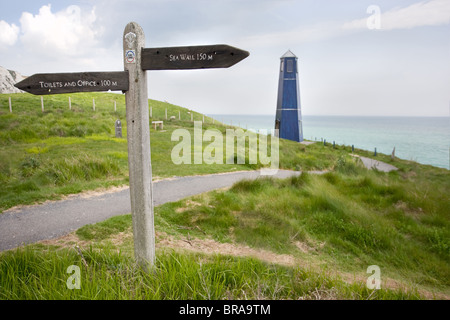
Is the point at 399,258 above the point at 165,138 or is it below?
below

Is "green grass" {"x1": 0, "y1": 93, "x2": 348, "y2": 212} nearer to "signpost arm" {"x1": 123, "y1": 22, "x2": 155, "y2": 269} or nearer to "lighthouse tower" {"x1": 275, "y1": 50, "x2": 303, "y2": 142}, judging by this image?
"lighthouse tower" {"x1": 275, "y1": 50, "x2": 303, "y2": 142}

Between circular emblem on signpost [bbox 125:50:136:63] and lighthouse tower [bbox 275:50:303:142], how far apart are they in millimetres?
21213

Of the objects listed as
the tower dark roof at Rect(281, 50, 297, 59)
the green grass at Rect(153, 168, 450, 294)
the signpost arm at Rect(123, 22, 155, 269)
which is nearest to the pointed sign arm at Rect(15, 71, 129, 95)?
the signpost arm at Rect(123, 22, 155, 269)

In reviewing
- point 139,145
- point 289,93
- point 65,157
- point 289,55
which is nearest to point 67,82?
point 139,145

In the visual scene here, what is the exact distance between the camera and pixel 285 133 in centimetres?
2491

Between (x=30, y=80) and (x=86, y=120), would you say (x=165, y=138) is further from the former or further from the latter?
(x=30, y=80)

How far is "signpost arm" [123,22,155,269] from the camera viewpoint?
3.34 m

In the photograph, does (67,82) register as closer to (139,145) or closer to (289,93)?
(139,145)

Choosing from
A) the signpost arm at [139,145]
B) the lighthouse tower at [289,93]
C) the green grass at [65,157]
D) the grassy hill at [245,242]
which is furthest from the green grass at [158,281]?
the lighthouse tower at [289,93]

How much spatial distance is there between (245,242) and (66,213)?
3.96 metres

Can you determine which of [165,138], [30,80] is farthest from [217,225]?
[165,138]

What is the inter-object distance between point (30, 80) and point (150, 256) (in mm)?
2445
